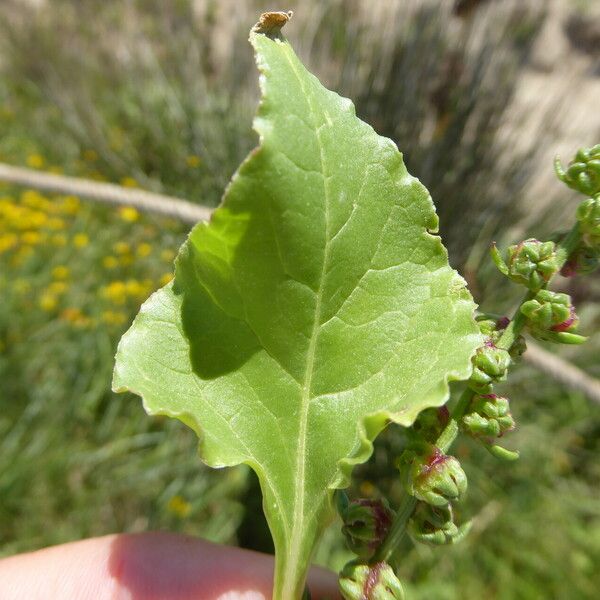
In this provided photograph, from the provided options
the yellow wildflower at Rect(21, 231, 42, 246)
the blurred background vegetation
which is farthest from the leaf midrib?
the yellow wildflower at Rect(21, 231, 42, 246)

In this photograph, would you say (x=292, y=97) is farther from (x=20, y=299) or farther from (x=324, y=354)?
(x=20, y=299)

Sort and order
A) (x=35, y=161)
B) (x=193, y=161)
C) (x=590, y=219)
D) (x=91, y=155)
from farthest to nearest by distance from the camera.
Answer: (x=35, y=161), (x=91, y=155), (x=193, y=161), (x=590, y=219)

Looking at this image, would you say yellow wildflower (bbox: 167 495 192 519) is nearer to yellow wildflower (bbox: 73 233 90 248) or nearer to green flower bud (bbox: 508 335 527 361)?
yellow wildflower (bbox: 73 233 90 248)

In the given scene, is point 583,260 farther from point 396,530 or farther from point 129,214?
point 129,214

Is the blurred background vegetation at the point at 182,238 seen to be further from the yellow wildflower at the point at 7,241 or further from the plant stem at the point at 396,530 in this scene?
the plant stem at the point at 396,530

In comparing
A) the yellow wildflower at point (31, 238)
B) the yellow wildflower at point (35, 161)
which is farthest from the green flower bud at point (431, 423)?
the yellow wildflower at point (35, 161)

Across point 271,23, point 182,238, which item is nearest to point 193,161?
point 182,238

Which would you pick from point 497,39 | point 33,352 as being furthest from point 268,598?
point 497,39
